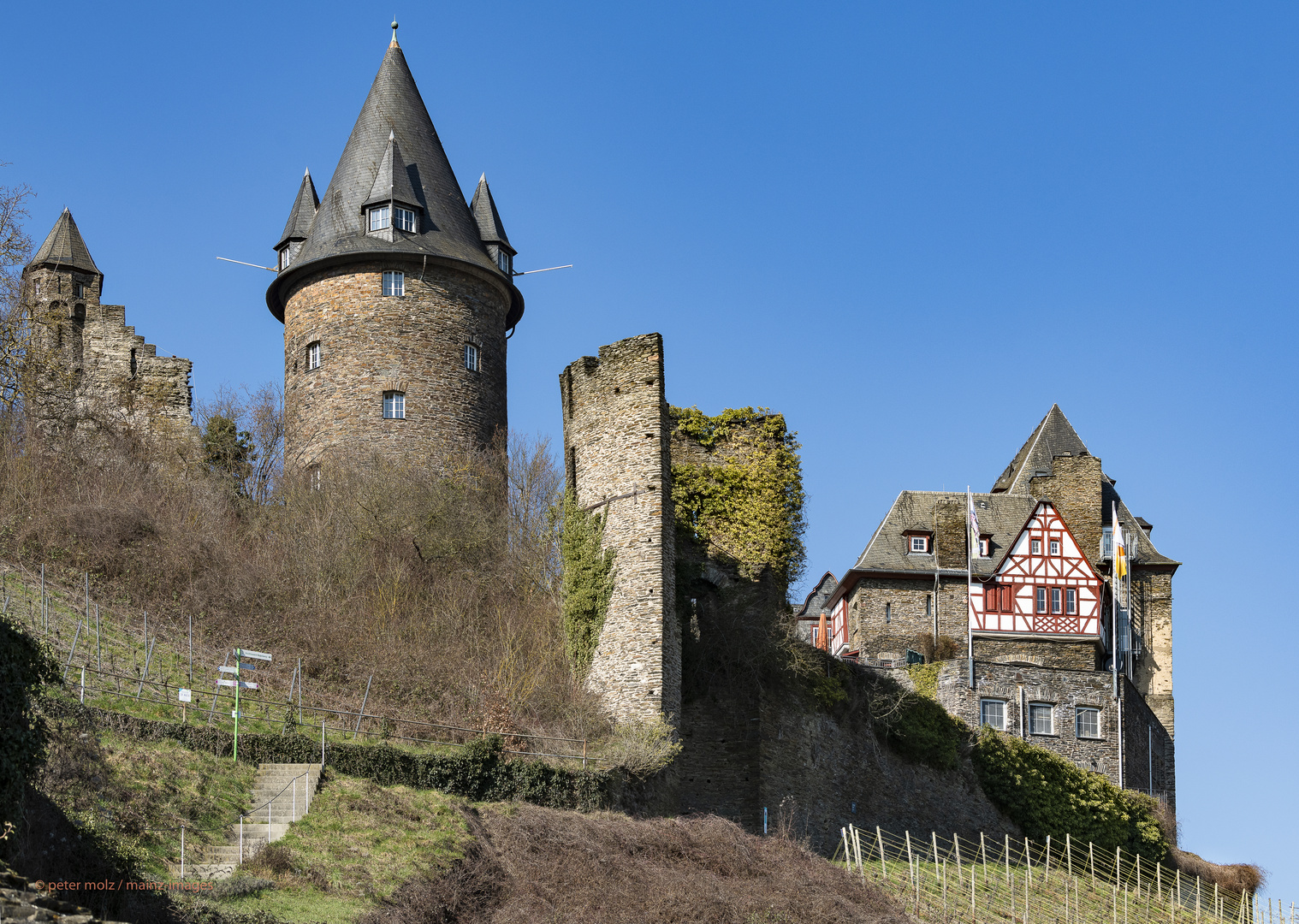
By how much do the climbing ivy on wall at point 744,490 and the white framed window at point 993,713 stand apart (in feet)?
27.2

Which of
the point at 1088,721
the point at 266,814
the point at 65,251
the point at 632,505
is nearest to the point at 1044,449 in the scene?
the point at 1088,721

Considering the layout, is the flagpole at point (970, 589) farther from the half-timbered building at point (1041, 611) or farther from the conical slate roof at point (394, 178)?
the conical slate roof at point (394, 178)

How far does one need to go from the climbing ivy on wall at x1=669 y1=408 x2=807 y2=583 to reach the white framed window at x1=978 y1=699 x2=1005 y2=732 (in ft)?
27.2

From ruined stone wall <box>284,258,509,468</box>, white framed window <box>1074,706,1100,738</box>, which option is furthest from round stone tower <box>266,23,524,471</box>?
white framed window <box>1074,706,1100,738</box>

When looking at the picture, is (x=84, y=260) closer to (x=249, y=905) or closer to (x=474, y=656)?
(x=474, y=656)

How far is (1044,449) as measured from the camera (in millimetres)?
46594

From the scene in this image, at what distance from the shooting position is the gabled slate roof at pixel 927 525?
4203cm

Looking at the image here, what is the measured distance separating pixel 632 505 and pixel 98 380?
1537 centimetres

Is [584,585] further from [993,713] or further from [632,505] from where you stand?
[993,713]

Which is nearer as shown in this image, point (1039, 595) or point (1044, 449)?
point (1039, 595)

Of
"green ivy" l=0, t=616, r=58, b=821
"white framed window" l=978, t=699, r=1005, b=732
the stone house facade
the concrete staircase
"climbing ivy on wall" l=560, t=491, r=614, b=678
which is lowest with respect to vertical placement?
the concrete staircase

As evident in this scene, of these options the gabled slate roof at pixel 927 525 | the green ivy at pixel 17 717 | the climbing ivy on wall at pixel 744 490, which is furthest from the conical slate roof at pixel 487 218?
the green ivy at pixel 17 717

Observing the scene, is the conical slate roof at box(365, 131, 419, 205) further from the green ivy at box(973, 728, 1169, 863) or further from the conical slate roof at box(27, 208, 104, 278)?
the green ivy at box(973, 728, 1169, 863)

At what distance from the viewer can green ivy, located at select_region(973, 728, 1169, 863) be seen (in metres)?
Answer: 32.7
